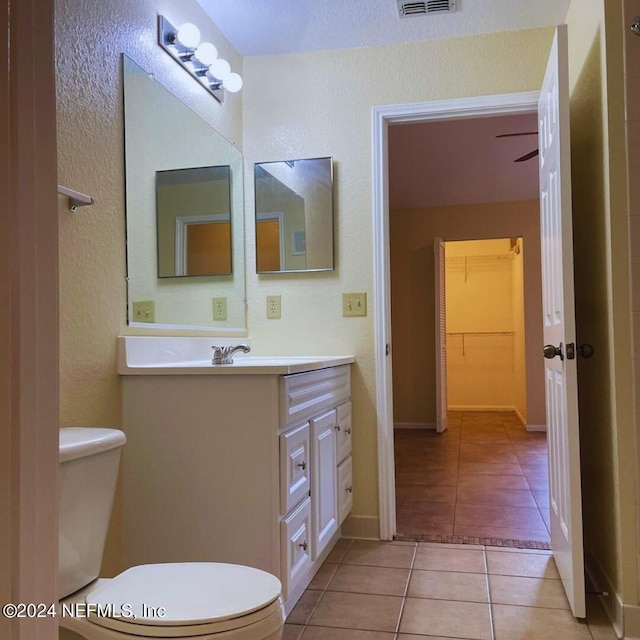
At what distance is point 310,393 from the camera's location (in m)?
2.07

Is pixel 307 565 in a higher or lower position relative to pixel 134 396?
lower

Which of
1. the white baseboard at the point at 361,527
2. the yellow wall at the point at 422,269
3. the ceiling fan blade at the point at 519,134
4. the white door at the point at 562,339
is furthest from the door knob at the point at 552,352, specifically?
Answer: the yellow wall at the point at 422,269

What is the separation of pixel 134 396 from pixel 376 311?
4.06 ft

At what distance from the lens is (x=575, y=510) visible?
1889 mm

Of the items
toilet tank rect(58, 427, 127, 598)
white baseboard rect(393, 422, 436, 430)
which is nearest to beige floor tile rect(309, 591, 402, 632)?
toilet tank rect(58, 427, 127, 598)

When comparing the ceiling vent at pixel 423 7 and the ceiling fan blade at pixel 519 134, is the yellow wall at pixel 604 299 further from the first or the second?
the ceiling fan blade at pixel 519 134

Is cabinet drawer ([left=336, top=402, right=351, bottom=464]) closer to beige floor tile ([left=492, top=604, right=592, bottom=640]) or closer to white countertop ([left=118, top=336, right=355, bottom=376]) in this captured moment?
white countertop ([left=118, top=336, right=355, bottom=376])

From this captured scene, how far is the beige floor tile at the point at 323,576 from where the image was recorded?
2193 mm

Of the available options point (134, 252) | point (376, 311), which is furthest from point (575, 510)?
point (134, 252)

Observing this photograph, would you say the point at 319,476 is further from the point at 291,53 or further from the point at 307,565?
the point at 291,53

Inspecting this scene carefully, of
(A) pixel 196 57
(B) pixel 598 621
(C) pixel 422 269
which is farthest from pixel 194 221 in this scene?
(C) pixel 422 269

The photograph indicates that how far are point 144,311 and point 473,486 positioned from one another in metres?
2.47

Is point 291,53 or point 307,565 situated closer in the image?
point 307,565

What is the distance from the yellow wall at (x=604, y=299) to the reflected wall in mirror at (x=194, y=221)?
150 centimetres
